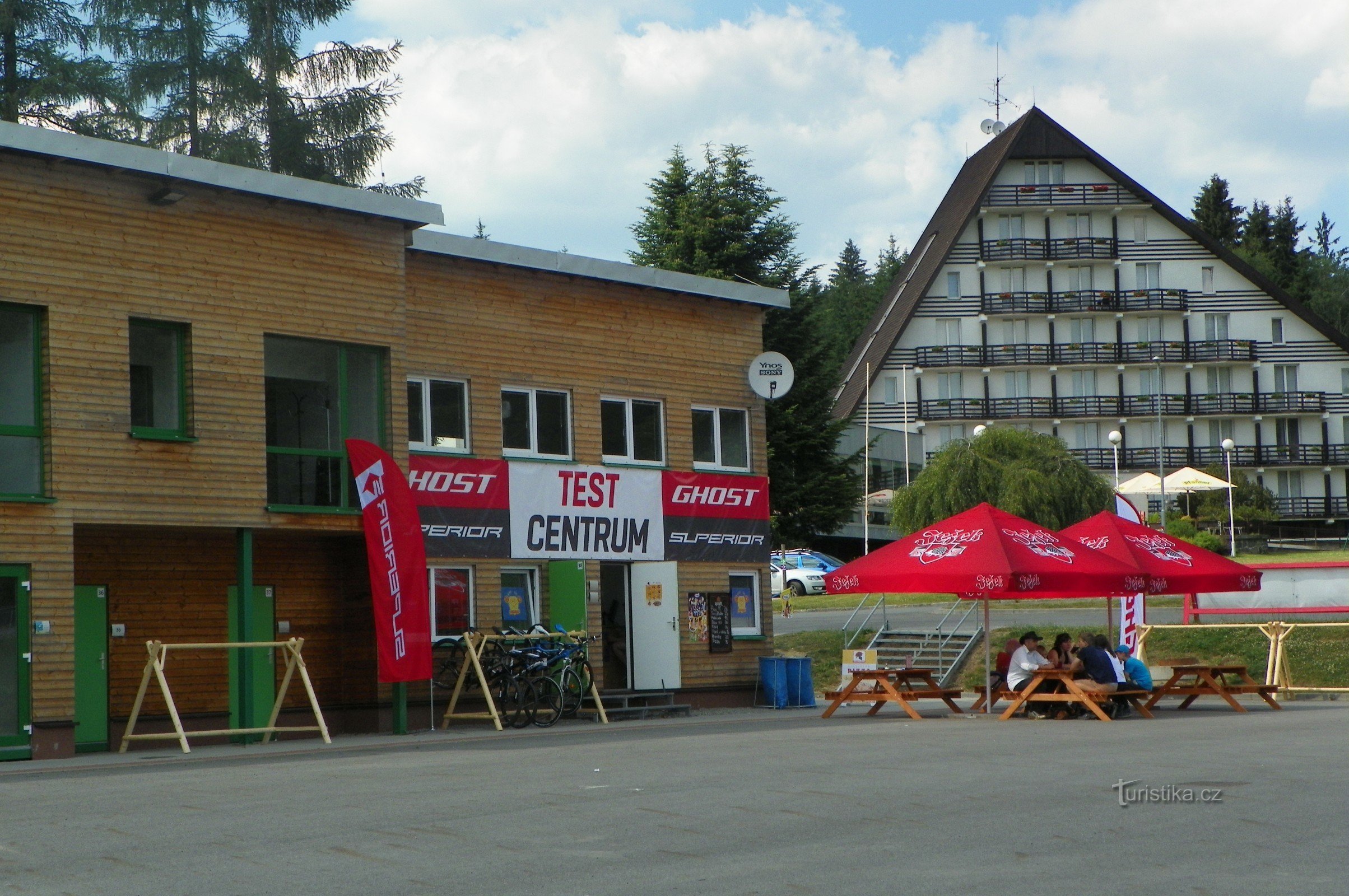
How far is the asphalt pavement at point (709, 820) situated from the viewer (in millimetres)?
7984

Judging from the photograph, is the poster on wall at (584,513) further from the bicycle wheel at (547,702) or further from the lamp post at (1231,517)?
the lamp post at (1231,517)

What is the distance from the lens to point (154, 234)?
17.8m

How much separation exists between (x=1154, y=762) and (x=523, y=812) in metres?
5.56

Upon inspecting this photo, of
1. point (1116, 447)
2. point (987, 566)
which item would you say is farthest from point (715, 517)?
point (1116, 447)

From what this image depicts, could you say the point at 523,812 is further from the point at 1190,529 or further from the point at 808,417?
the point at 1190,529

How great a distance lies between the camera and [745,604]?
2489 cm

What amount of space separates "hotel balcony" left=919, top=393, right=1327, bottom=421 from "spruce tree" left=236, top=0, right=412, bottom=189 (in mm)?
42524

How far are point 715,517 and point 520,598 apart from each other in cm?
368

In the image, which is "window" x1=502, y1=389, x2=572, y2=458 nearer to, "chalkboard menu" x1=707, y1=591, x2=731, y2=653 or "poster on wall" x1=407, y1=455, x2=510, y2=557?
"poster on wall" x1=407, y1=455, x2=510, y2=557

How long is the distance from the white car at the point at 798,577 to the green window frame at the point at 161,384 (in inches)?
1330

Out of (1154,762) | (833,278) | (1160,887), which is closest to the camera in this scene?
(1160,887)

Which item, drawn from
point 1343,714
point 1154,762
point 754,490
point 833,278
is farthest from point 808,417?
point 833,278

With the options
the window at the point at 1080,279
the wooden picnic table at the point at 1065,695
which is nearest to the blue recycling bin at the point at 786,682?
the wooden picnic table at the point at 1065,695

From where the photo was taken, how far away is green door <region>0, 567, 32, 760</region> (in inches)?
645
